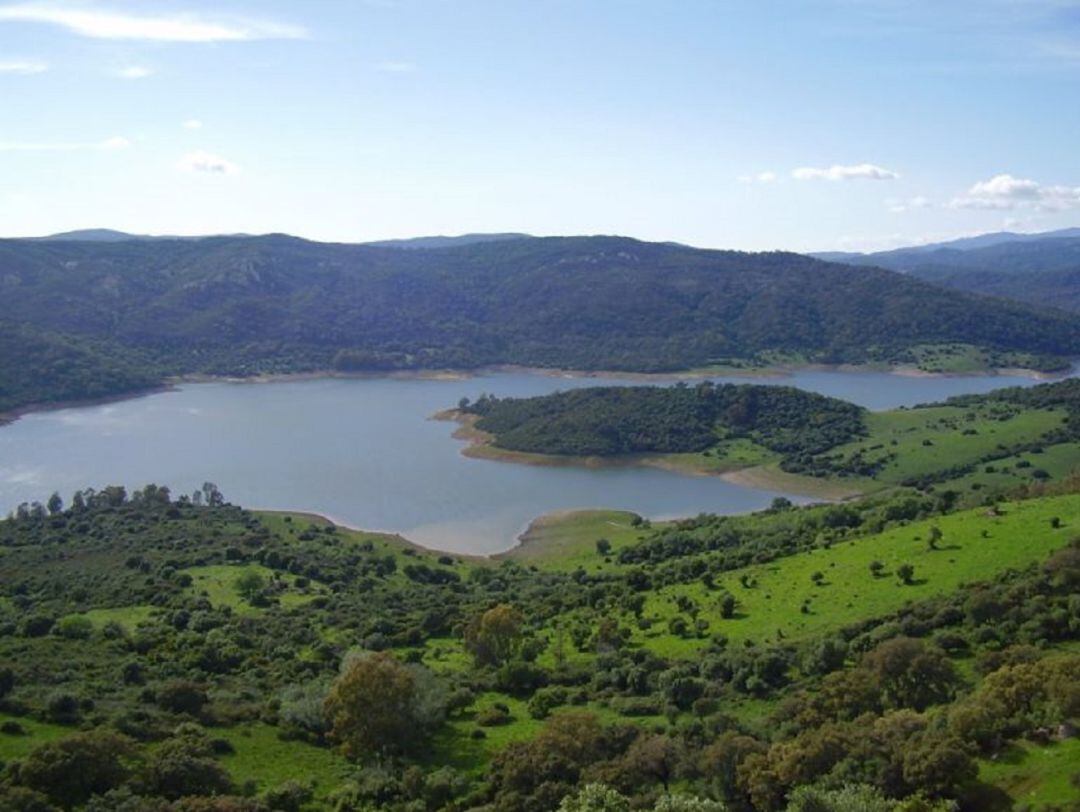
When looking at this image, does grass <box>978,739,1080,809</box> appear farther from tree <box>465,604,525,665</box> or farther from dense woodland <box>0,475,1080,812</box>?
tree <box>465,604,525,665</box>

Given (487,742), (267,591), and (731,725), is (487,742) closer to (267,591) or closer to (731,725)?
(731,725)

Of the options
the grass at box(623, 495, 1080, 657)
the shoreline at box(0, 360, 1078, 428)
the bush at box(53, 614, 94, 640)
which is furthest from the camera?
the shoreline at box(0, 360, 1078, 428)

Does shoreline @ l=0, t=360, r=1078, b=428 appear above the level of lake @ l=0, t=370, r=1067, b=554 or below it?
above

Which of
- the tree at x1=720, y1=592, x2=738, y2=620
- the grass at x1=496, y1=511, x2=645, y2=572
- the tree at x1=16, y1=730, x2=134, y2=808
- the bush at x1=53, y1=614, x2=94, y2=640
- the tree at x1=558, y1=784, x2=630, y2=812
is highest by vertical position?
the tree at x1=558, y1=784, x2=630, y2=812

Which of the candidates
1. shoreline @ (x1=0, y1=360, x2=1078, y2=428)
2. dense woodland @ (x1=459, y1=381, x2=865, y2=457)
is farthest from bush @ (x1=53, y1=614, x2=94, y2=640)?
shoreline @ (x1=0, y1=360, x2=1078, y2=428)

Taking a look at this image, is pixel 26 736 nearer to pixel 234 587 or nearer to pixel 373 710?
pixel 373 710

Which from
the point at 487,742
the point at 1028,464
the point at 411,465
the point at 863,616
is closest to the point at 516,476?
the point at 411,465
